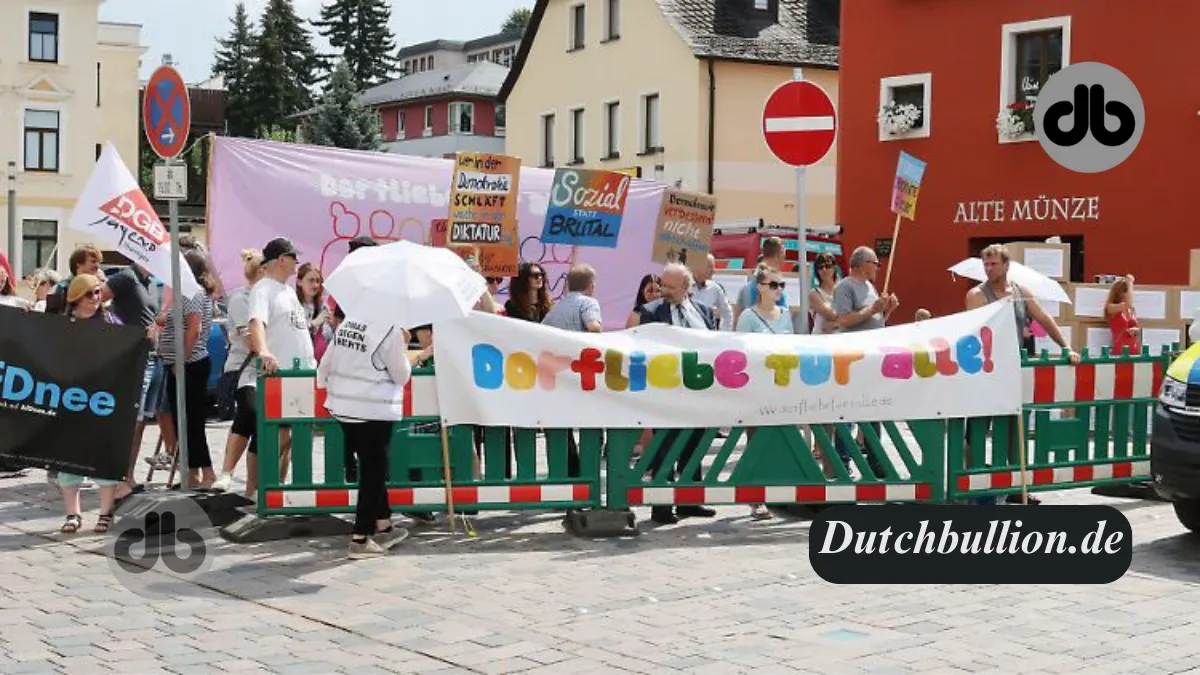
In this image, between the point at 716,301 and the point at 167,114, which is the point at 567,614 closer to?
the point at 167,114

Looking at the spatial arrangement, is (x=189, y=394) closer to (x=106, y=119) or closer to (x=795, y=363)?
(x=795, y=363)

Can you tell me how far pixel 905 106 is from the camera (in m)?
31.2

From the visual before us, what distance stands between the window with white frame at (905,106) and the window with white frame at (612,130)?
14903mm

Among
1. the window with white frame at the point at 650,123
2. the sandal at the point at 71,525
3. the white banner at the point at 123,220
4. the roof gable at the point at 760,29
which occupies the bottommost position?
the sandal at the point at 71,525

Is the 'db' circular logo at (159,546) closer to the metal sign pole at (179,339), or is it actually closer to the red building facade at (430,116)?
the metal sign pole at (179,339)

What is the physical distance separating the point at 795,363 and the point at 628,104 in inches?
1387

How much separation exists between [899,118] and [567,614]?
24.5m

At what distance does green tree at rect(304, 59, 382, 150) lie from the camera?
2847 inches

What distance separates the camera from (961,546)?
7.79 m

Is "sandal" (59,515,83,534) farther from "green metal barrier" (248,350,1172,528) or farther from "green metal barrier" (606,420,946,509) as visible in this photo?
"green metal barrier" (606,420,946,509)


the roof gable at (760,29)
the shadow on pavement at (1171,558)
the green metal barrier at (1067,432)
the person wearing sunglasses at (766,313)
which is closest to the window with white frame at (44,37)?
the roof gable at (760,29)

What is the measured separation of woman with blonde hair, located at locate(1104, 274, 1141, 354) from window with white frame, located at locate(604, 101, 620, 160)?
2879 cm

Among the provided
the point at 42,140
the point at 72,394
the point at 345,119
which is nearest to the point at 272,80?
the point at 345,119

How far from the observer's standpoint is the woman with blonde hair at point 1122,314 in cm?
1772
